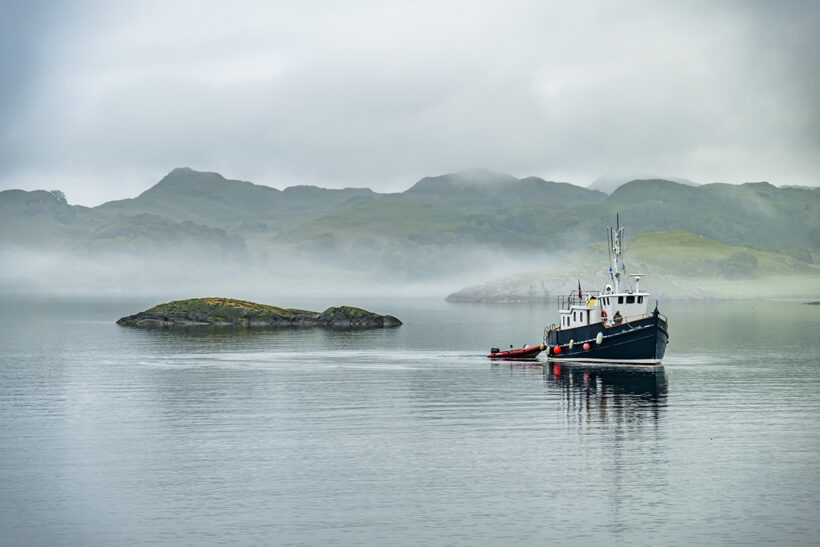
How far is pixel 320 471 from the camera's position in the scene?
159 feet

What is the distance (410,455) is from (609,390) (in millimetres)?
31987

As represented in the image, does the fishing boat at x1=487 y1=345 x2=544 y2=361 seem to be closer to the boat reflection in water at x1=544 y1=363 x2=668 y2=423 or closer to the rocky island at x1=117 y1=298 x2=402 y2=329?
the boat reflection in water at x1=544 y1=363 x2=668 y2=423

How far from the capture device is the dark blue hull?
97.4m

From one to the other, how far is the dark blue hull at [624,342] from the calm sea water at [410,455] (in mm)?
3941

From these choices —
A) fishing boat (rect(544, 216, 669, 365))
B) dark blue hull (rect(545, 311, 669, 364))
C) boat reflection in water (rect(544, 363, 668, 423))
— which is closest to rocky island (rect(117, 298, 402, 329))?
fishing boat (rect(544, 216, 669, 365))

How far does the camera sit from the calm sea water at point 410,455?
39281mm

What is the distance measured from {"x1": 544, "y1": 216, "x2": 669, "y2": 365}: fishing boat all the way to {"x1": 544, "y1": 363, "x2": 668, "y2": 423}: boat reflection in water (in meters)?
1.64

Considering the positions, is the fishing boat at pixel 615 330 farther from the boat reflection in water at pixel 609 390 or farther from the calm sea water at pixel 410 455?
the calm sea water at pixel 410 455

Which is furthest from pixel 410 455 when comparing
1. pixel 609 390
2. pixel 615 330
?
pixel 615 330

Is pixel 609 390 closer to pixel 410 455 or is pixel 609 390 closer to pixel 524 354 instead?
pixel 524 354

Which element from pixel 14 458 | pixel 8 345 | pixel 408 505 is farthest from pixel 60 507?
pixel 8 345

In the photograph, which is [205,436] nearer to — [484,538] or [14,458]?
[14,458]

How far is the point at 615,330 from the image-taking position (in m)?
98.4

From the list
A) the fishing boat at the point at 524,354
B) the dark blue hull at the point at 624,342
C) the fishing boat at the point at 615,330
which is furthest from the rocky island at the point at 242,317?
the dark blue hull at the point at 624,342
